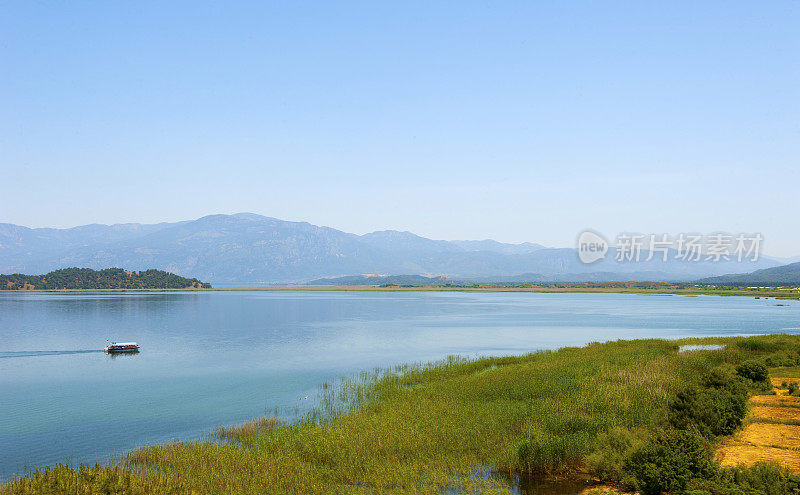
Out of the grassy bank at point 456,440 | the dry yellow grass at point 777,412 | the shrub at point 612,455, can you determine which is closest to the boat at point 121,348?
the grassy bank at point 456,440

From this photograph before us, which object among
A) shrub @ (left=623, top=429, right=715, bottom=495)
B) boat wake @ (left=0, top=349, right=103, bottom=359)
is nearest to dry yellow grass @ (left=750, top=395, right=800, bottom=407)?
shrub @ (left=623, top=429, right=715, bottom=495)

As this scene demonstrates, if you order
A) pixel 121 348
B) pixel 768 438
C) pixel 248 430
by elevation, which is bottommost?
pixel 121 348

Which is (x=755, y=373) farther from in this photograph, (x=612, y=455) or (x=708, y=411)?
(x=612, y=455)

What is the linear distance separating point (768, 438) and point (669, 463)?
9549 millimetres

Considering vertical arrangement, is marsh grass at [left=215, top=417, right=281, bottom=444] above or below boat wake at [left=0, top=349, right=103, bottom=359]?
above

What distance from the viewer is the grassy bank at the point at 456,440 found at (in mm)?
17359

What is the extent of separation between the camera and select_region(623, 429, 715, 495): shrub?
50.9ft

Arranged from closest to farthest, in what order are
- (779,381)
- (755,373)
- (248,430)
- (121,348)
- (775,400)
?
(248,430) → (775,400) → (755,373) → (779,381) → (121,348)

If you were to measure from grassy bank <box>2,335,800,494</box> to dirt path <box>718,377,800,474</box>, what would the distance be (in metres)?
0.86

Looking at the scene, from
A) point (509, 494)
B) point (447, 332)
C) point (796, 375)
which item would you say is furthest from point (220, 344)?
point (796, 375)

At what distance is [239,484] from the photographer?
17.6 metres

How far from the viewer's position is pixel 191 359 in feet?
177

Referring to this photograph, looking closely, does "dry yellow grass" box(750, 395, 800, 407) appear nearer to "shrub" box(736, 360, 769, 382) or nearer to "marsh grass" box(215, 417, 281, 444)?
"shrub" box(736, 360, 769, 382)

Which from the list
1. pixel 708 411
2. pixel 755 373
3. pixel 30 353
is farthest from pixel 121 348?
pixel 755 373
